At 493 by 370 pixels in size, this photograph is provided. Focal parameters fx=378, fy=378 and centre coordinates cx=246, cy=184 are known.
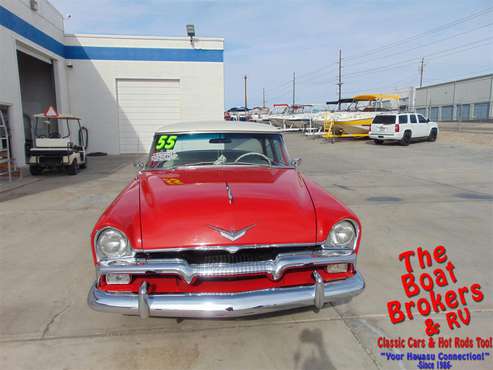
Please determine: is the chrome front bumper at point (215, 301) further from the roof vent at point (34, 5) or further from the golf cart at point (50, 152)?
the roof vent at point (34, 5)

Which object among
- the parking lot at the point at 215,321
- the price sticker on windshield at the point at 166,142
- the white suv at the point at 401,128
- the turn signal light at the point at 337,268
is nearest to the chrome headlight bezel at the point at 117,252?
the parking lot at the point at 215,321

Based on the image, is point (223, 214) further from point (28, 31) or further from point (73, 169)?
point (28, 31)

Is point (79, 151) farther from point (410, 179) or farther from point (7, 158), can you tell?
point (410, 179)

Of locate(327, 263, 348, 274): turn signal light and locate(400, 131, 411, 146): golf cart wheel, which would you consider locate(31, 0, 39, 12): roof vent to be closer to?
locate(327, 263, 348, 274): turn signal light

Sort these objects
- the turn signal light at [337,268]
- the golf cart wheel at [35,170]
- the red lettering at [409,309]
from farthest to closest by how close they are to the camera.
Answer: the golf cart wheel at [35,170] → the red lettering at [409,309] → the turn signal light at [337,268]

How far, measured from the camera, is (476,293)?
11.5ft

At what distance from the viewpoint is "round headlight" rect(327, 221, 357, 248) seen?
2.70m

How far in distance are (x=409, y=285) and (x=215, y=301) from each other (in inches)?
86.7

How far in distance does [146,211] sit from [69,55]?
17456 millimetres

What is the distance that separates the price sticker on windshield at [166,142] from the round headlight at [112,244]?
5.36 ft

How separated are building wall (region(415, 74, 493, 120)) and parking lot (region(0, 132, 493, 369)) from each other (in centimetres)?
4019

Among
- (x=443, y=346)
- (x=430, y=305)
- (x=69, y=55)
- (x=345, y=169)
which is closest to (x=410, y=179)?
(x=345, y=169)

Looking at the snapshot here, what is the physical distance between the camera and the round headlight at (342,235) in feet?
8.86

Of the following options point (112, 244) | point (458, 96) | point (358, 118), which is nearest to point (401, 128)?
point (358, 118)
